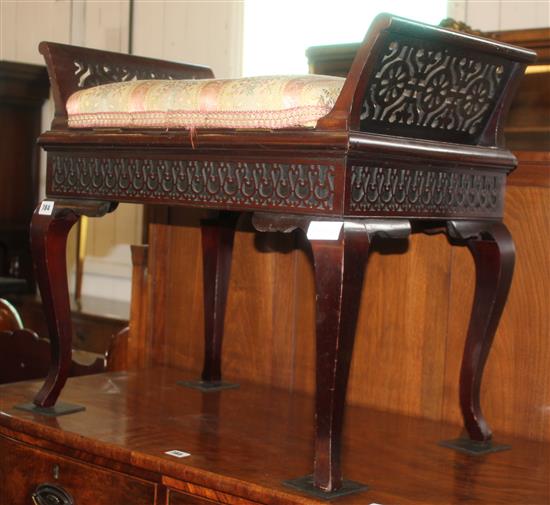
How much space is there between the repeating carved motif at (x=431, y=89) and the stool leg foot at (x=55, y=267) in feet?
2.28

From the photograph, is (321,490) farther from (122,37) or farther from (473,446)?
(122,37)

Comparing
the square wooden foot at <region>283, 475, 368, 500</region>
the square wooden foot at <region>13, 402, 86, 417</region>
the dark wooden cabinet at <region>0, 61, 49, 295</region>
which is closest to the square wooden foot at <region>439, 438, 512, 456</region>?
the square wooden foot at <region>283, 475, 368, 500</region>

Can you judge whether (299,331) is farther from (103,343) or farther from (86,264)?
(86,264)

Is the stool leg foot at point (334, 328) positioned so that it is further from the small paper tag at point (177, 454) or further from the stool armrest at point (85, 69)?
the stool armrest at point (85, 69)

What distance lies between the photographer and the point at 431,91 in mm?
1769

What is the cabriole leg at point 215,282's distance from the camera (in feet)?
8.20

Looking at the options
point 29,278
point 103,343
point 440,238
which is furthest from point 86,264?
point 440,238

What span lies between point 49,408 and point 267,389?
53 cm

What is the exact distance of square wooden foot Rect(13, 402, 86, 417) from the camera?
2184mm

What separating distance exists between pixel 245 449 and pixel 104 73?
883 mm

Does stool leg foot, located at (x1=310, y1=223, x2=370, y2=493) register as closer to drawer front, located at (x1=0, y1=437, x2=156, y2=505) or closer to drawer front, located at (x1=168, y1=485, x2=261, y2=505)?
drawer front, located at (x1=168, y1=485, x2=261, y2=505)

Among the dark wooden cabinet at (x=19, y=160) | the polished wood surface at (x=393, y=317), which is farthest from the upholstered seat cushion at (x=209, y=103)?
the dark wooden cabinet at (x=19, y=160)

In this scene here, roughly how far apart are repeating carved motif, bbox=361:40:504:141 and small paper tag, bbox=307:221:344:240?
18 centimetres

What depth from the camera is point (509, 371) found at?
2055 millimetres
